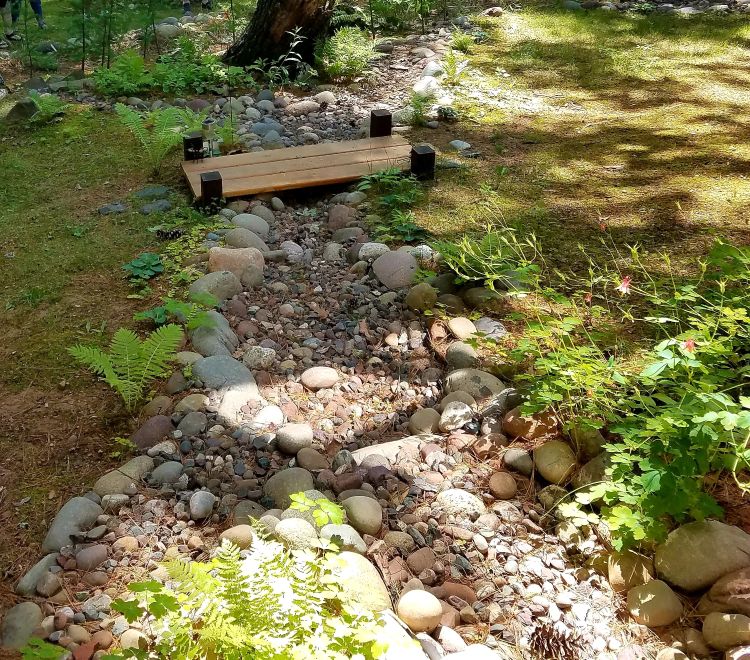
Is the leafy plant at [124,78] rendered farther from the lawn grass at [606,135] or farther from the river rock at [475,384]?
the river rock at [475,384]

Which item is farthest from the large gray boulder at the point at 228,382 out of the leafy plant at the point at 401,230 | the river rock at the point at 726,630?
the river rock at the point at 726,630

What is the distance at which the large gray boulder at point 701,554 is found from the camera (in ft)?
8.11

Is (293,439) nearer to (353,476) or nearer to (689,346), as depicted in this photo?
(353,476)

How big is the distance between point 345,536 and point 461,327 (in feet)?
5.14

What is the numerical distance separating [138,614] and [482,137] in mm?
4958

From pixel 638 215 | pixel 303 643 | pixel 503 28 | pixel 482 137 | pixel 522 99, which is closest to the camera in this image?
pixel 303 643

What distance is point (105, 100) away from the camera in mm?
7008

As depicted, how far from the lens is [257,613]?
214cm

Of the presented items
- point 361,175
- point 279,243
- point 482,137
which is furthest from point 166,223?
point 482,137

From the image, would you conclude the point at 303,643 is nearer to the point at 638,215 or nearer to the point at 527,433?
the point at 527,433

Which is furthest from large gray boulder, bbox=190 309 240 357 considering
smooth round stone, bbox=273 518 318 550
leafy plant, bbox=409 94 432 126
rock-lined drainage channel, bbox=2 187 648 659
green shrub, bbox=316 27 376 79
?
green shrub, bbox=316 27 376 79

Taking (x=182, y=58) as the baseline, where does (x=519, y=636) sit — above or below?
below

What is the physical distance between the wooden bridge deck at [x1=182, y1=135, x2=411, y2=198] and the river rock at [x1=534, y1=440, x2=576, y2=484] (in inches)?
118

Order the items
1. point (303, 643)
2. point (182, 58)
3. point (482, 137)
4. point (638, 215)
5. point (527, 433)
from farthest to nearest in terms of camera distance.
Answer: point (182, 58) < point (482, 137) < point (638, 215) < point (527, 433) < point (303, 643)
